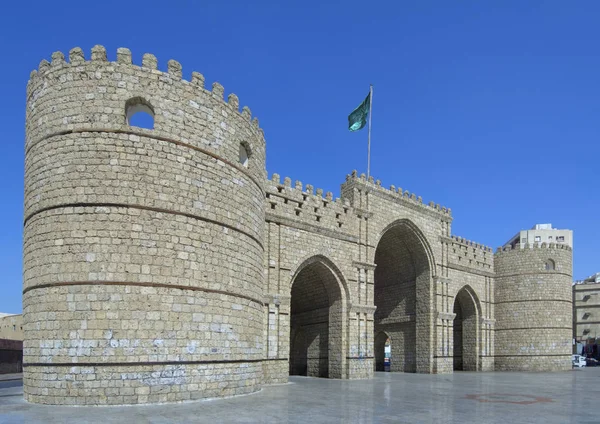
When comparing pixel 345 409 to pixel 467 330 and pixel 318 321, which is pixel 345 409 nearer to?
pixel 318 321

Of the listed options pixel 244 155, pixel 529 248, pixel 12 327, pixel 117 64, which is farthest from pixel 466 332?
pixel 12 327

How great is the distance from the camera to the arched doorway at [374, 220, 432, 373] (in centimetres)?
2569

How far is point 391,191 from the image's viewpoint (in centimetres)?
2431

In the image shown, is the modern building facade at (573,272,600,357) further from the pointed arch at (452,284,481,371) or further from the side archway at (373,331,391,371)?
the side archway at (373,331,391,371)

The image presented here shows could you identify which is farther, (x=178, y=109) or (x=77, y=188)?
(x=178, y=109)

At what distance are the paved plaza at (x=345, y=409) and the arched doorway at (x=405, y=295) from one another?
400 inches

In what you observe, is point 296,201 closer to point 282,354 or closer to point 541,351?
point 282,354

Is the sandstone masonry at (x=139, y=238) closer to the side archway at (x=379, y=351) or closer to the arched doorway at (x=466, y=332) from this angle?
the side archway at (x=379, y=351)

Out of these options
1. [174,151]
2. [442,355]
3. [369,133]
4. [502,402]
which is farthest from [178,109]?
[442,355]

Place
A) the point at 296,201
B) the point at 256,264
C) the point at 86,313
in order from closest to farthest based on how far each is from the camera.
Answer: the point at 86,313
the point at 256,264
the point at 296,201

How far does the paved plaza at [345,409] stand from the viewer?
9539 millimetres

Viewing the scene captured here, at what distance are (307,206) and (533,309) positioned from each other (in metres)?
17.1

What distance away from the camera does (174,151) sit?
12484mm

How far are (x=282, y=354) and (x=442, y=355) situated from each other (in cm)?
1071
